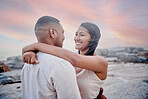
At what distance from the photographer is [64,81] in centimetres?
91

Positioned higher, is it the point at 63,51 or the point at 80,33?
the point at 80,33

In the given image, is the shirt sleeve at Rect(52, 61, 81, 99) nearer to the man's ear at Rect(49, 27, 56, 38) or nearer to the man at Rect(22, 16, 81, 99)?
the man at Rect(22, 16, 81, 99)

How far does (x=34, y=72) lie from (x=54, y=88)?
0.26 metres

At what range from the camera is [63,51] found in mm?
1128

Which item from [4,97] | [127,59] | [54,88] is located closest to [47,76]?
[54,88]

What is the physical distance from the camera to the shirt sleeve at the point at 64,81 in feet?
2.95

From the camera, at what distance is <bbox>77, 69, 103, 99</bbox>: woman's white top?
151 centimetres

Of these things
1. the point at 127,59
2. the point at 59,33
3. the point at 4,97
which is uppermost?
the point at 59,33

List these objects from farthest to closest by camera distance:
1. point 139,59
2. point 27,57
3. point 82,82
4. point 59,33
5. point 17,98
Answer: point 139,59 < point 17,98 < point 82,82 < point 59,33 < point 27,57

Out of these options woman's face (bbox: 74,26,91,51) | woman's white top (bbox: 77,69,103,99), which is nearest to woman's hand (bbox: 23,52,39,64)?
woman's white top (bbox: 77,69,103,99)

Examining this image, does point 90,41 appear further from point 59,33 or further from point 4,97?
point 4,97

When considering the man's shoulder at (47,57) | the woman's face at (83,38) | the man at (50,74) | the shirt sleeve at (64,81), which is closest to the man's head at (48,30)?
the man at (50,74)

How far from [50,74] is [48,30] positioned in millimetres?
492

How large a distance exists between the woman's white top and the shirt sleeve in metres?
0.57
